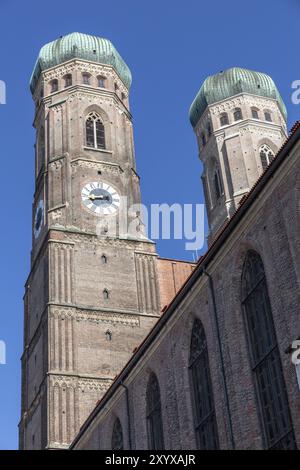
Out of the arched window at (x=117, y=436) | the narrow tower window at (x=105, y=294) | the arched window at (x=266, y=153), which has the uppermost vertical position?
the arched window at (x=266, y=153)

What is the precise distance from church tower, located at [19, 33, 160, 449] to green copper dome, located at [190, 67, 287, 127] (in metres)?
6.10

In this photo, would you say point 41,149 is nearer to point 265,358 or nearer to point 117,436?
point 117,436

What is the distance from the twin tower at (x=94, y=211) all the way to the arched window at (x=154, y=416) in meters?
12.6

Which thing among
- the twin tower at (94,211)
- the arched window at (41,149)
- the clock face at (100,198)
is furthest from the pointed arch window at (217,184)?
the arched window at (41,149)

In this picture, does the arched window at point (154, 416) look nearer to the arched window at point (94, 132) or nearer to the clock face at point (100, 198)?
the clock face at point (100, 198)

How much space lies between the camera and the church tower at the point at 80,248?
4359 cm

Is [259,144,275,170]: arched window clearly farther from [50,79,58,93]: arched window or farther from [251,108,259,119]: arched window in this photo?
[50,79,58,93]: arched window

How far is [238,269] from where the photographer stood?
24406 millimetres

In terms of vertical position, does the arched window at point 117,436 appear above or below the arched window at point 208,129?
below

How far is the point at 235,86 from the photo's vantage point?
59.9 meters

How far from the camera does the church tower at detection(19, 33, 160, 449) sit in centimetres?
4359

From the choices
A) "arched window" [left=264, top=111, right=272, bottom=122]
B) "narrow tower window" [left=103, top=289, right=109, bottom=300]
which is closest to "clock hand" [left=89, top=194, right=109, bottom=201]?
"narrow tower window" [left=103, top=289, right=109, bottom=300]

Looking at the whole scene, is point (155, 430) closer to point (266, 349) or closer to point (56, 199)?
point (266, 349)
